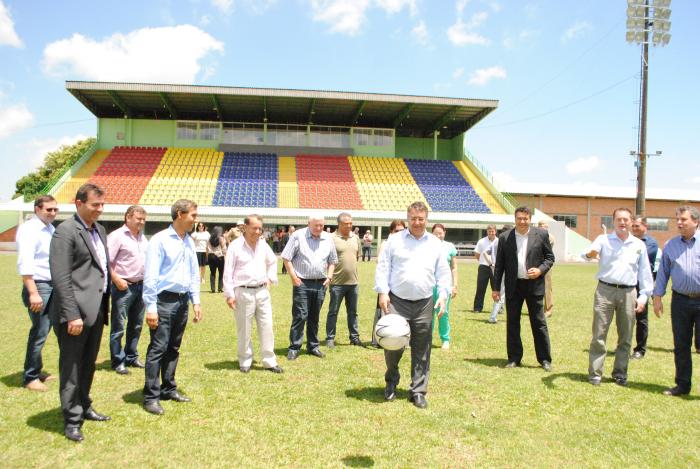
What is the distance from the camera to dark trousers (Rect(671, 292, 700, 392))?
5.82 meters

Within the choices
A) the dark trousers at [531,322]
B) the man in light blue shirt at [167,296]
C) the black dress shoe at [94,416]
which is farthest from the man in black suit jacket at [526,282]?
the black dress shoe at [94,416]

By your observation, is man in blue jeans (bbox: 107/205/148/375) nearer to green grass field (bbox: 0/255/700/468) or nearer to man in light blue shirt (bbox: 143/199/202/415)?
green grass field (bbox: 0/255/700/468)

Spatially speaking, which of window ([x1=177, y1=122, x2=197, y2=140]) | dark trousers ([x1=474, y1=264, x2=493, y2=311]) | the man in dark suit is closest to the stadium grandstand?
window ([x1=177, y1=122, x2=197, y2=140])

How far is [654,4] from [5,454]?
94.7 ft

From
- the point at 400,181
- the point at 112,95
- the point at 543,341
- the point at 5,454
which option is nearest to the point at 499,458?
the point at 543,341

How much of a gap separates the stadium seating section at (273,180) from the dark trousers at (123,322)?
88.8 feet

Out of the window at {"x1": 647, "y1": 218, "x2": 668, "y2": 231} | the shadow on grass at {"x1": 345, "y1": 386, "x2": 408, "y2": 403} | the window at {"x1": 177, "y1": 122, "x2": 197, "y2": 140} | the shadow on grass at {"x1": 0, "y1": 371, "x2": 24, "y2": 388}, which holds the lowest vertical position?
the shadow on grass at {"x1": 0, "y1": 371, "x2": 24, "y2": 388}

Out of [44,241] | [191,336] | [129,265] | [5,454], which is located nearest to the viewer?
[5,454]

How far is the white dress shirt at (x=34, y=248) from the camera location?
5.18 metres

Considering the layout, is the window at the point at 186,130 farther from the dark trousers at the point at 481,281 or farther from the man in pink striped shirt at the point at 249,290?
the man in pink striped shirt at the point at 249,290

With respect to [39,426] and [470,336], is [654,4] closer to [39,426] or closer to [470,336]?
[470,336]

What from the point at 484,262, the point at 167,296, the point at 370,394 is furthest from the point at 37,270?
the point at 484,262

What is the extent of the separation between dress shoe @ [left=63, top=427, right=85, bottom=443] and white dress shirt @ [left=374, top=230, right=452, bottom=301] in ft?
9.83

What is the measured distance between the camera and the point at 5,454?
3.96 meters
